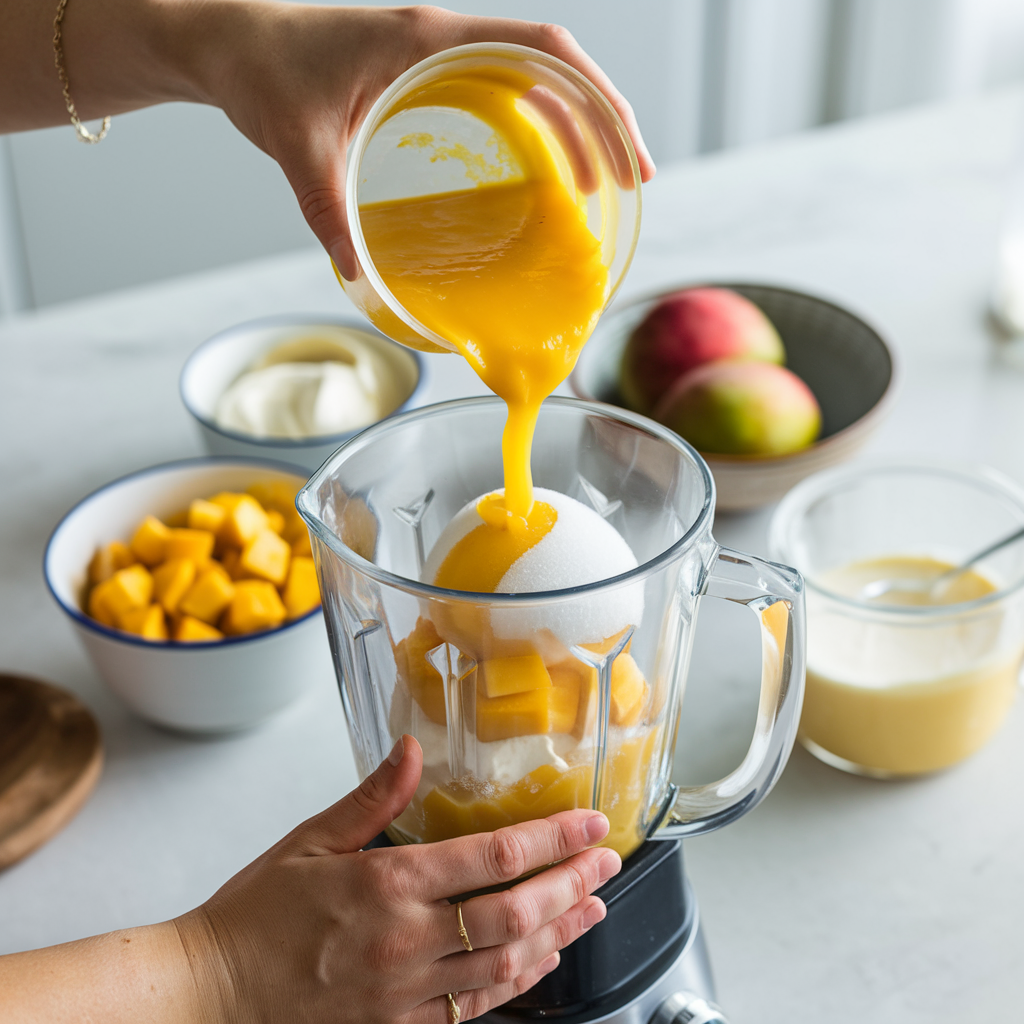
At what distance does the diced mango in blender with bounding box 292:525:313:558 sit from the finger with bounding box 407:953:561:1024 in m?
0.39

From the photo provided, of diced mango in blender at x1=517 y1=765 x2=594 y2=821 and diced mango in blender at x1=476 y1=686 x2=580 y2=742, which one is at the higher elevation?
diced mango in blender at x1=476 y1=686 x2=580 y2=742

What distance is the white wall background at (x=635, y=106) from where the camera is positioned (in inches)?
92.0

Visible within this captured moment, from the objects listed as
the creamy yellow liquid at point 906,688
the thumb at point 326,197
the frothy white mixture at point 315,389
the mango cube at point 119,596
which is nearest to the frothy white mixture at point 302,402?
the frothy white mixture at point 315,389

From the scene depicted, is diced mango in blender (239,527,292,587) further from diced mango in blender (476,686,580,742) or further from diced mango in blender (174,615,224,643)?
diced mango in blender (476,686,580,742)

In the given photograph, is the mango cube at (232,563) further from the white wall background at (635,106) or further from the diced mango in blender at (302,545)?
the white wall background at (635,106)

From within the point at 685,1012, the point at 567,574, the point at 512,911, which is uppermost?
the point at 567,574

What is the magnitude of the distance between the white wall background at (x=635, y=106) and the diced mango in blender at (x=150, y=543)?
1.72m

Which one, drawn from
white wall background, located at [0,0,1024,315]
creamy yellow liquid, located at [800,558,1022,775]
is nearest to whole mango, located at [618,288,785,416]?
creamy yellow liquid, located at [800,558,1022,775]

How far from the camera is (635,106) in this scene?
2770 millimetres

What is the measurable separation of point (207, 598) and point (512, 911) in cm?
37

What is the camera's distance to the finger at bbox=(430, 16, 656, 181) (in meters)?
0.57

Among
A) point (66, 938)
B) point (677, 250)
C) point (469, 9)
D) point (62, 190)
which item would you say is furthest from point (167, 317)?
point (469, 9)

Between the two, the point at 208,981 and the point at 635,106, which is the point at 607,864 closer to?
the point at 208,981

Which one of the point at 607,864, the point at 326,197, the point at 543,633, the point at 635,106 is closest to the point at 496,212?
the point at 326,197
